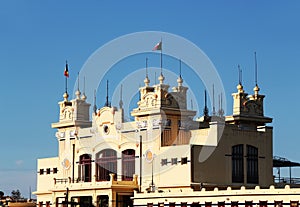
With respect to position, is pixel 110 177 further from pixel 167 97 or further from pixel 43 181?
pixel 43 181

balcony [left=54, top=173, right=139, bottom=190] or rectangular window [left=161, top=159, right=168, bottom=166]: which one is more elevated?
rectangular window [left=161, top=159, right=168, bottom=166]

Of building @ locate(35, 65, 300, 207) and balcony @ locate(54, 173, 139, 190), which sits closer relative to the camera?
building @ locate(35, 65, 300, 207)

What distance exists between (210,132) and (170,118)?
4859 millimetres

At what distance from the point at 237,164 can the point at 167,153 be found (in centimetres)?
755

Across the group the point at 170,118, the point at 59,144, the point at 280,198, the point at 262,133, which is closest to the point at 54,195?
the point at 59,144

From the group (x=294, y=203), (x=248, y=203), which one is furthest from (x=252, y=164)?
(x=294, y=203)

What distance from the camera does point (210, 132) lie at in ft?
245

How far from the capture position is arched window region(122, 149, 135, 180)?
78.9m

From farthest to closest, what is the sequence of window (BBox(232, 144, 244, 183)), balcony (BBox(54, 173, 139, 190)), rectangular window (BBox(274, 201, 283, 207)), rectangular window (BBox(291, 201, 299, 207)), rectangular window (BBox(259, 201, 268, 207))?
1. window (BBox(232, 144, 244, 183))
2. balcony (BBox(54, 173, 139, 190))
3. rectangular window (BBox(259, 201, 268, 207))
4. rectangular window (BBox(274, 201, 283, 207))
5. rectangular window (BBox(291, 201, 299, 207))

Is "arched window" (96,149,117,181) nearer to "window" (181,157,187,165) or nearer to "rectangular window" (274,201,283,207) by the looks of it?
"window" (181,157,187,165)

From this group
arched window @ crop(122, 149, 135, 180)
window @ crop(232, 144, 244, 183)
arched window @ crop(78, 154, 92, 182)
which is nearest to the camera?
window @ crop(232, 144, 244, 183)

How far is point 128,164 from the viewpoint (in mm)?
79500

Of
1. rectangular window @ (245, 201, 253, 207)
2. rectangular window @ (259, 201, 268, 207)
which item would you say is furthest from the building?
rectangular window @ (259, 201, 268, 207)

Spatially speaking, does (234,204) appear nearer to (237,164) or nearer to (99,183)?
(237,164)
